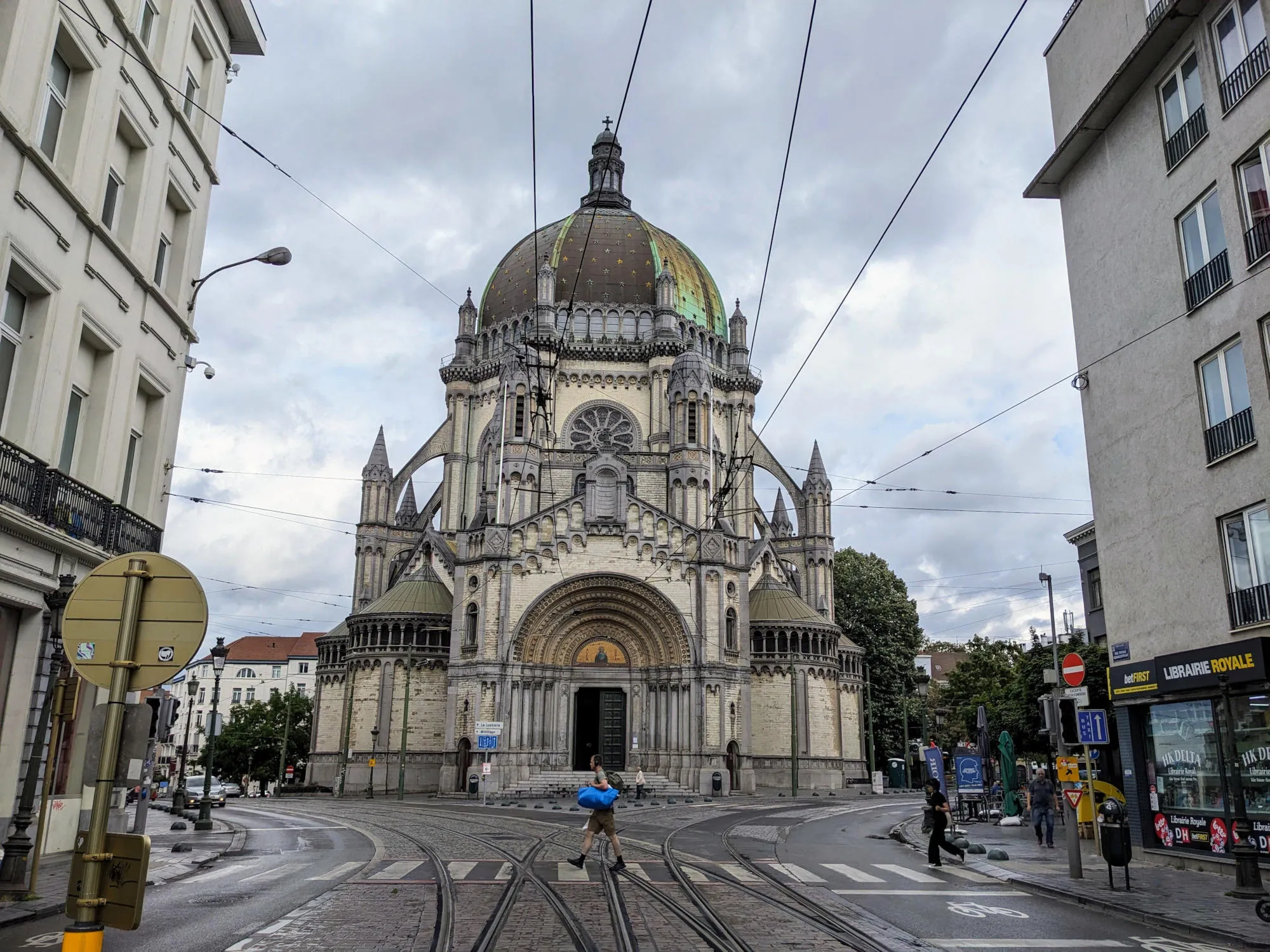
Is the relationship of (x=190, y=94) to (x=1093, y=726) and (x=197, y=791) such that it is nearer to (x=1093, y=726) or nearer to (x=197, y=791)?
(x=1093, y=726)

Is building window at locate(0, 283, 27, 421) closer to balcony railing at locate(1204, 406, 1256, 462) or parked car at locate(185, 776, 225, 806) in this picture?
balcony railing at locate(1204, 406, 1256, 462)

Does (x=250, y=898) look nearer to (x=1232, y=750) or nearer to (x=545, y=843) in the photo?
(x=545, y=843)

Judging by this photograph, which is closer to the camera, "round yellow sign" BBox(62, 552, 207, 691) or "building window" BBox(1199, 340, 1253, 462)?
"round yellow sign" BBox(62, 552, 207, 691)

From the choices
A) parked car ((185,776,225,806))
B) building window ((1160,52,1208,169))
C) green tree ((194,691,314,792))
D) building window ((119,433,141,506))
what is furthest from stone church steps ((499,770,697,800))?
green tree ((194,691,314,792))

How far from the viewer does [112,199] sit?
15531mm

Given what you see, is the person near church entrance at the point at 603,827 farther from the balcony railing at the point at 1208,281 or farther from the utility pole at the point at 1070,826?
the balcony railing at the point at 1208,281

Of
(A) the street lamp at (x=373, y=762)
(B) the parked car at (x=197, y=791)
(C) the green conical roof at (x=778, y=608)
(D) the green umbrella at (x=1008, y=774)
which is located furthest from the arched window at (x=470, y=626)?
(D) the green umbrella at (x=1008, y=774)

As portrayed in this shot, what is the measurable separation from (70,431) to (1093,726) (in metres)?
16.5

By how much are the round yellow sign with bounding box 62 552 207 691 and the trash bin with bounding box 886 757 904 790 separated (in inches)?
2361

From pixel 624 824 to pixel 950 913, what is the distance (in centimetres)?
1427

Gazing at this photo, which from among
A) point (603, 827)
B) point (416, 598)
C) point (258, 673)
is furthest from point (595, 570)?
point (258, 673)

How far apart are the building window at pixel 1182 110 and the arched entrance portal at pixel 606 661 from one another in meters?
29.7

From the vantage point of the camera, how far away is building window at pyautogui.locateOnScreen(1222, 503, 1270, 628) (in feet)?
46.5

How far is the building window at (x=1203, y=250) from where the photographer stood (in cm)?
1549
